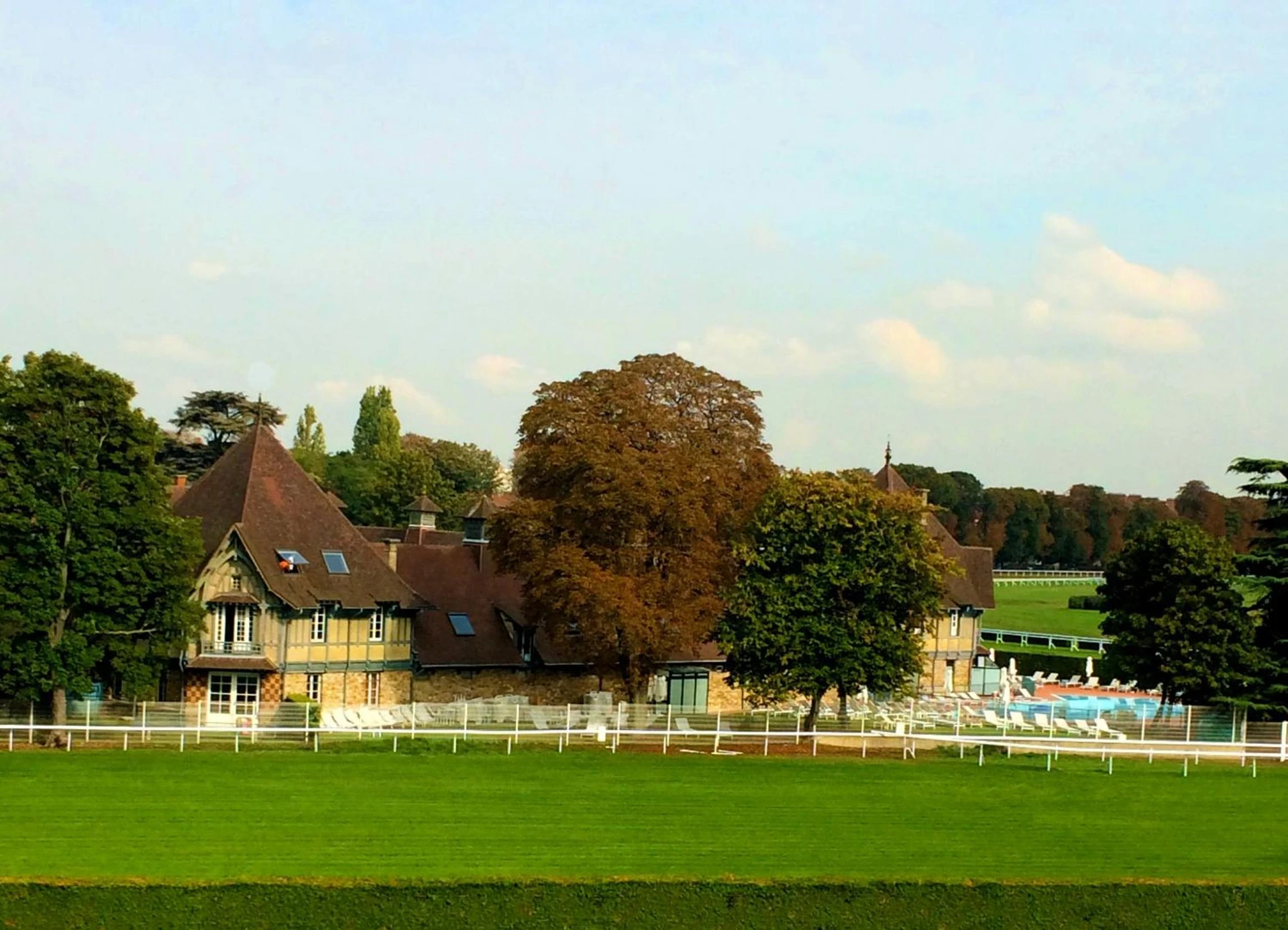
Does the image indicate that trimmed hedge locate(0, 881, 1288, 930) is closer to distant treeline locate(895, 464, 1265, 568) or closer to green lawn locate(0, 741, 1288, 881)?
green lawn locate(0, 741, 1288, 881)

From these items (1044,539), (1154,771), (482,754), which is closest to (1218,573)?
(1154,771)

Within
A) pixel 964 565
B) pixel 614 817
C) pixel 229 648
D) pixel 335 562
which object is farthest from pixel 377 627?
pixel 964 565

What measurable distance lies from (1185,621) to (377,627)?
2150cm

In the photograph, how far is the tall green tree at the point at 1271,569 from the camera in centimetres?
3975

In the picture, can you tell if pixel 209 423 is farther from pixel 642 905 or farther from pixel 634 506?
pixel 642 905

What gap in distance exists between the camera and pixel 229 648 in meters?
39.5

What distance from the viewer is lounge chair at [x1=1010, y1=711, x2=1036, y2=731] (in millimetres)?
39719

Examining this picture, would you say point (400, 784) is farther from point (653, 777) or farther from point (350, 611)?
point (350, 611)

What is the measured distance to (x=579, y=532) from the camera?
39.4m

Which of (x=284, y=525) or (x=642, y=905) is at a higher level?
(x=284, y=525)

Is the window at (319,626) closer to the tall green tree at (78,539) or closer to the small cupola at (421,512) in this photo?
the tall green tree at (78,539)

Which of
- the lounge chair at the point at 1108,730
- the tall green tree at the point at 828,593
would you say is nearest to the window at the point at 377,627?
the tall green tree at the point at 828,593

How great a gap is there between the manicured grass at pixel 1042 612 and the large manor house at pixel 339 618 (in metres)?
39.6

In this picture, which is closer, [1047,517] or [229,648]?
[229,648]
